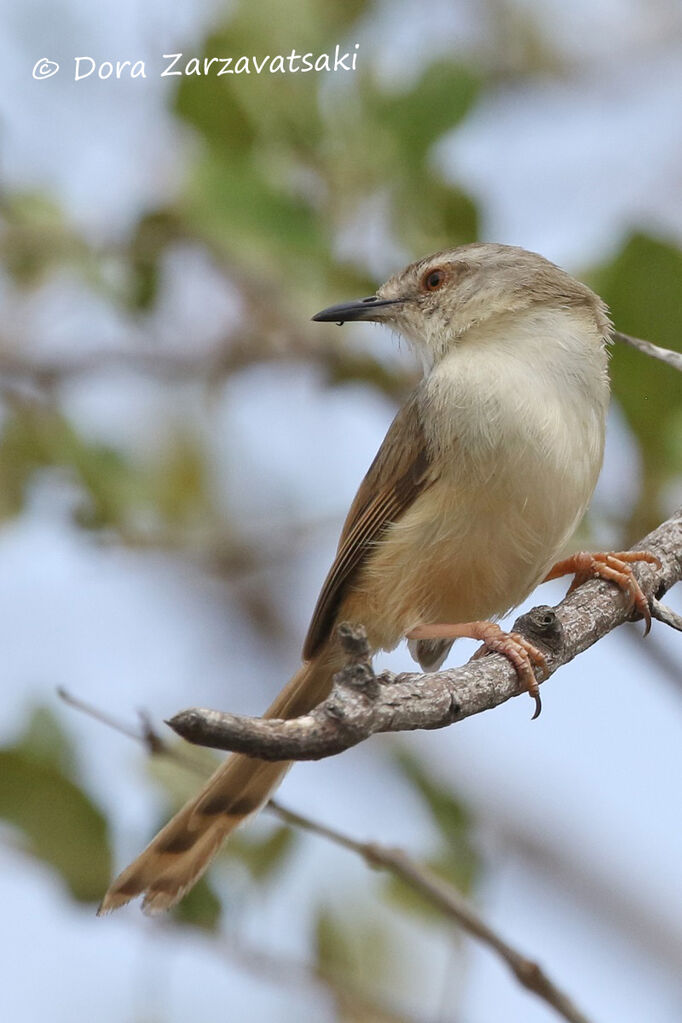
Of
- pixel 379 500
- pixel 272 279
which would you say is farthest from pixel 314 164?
pixel 379 500

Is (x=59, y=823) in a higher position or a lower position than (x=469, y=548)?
lower

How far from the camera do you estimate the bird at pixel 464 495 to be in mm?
4055

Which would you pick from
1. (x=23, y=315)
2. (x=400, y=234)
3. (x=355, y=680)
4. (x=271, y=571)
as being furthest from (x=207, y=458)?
(x=355, y=680)

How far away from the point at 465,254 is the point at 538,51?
4.05 metres

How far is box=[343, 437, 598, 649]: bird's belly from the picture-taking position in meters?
4.07

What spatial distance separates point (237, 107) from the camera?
515 centimetres

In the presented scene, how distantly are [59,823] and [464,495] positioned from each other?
5.03 ft

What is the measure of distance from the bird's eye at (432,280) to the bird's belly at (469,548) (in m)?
1.04

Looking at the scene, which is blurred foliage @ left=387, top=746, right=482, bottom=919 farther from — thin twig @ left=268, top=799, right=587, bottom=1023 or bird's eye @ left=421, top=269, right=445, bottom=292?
bird's eye @ left=421, top=269, right=445, bottom=292

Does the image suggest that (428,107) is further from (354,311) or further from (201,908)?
(201,908)

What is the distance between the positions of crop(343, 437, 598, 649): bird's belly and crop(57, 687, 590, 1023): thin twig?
3.45ft

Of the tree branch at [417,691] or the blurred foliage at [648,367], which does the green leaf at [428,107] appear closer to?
the blurred foliage at [648,367]

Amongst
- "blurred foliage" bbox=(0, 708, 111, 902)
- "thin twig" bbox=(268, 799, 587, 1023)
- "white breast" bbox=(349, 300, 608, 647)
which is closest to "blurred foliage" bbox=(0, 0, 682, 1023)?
"blurred foliage" bbox=(0, 708, 111, 902)

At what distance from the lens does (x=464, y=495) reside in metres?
4.14
